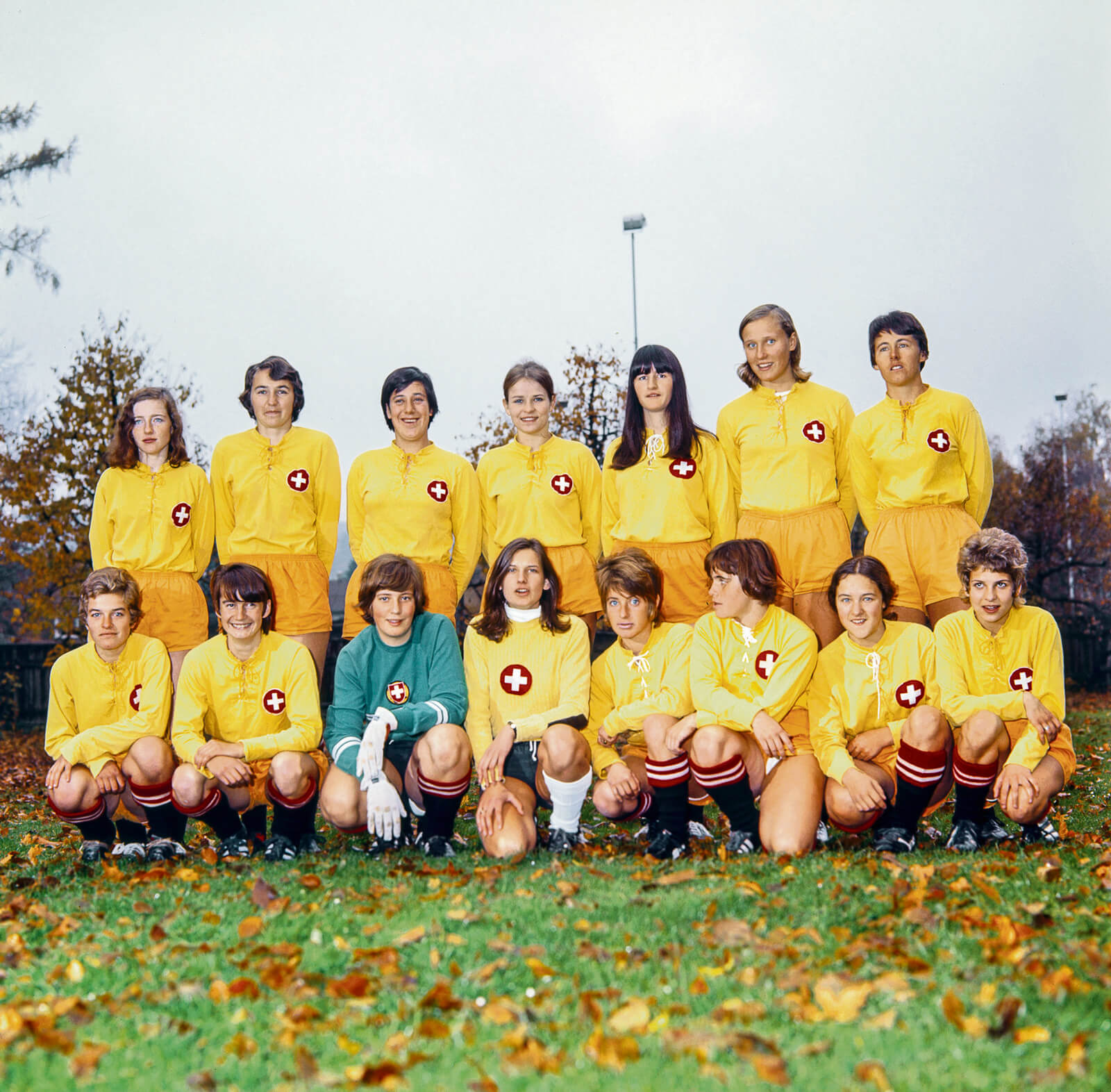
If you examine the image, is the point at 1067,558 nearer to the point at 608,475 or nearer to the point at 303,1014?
the point at 608,475

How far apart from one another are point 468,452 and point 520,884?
13.3 m

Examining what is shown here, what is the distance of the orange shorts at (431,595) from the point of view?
5164 millimetres

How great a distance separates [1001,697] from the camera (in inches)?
166

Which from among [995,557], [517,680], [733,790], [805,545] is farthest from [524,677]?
[995,557]

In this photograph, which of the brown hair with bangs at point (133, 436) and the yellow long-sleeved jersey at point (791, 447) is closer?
the yellow long-sleeved jersey at point (791, 447)

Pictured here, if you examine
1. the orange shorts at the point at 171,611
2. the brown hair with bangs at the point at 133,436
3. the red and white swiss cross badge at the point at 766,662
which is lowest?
the red and white swiss cross badge at the point at 766,662

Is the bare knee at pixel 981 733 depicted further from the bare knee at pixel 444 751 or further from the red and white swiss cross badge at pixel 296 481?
the red and white swiss cross badge at pixel 296 481

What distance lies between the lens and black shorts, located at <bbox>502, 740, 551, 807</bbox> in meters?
4.59

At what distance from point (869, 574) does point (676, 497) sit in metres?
1.06

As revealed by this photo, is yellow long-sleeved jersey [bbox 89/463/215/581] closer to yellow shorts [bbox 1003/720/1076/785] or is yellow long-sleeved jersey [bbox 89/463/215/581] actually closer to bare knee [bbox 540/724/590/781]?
bare knee [bbox 540/724/590/781]

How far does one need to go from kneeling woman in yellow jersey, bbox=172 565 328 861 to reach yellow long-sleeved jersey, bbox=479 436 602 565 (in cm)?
124

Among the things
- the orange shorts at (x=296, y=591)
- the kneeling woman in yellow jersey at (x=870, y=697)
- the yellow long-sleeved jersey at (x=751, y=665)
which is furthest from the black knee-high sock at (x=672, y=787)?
the orange shorts at (x=296, y=591)

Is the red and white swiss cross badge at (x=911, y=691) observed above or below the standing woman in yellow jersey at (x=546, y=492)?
below

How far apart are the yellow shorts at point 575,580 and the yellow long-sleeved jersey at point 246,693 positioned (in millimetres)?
1295
